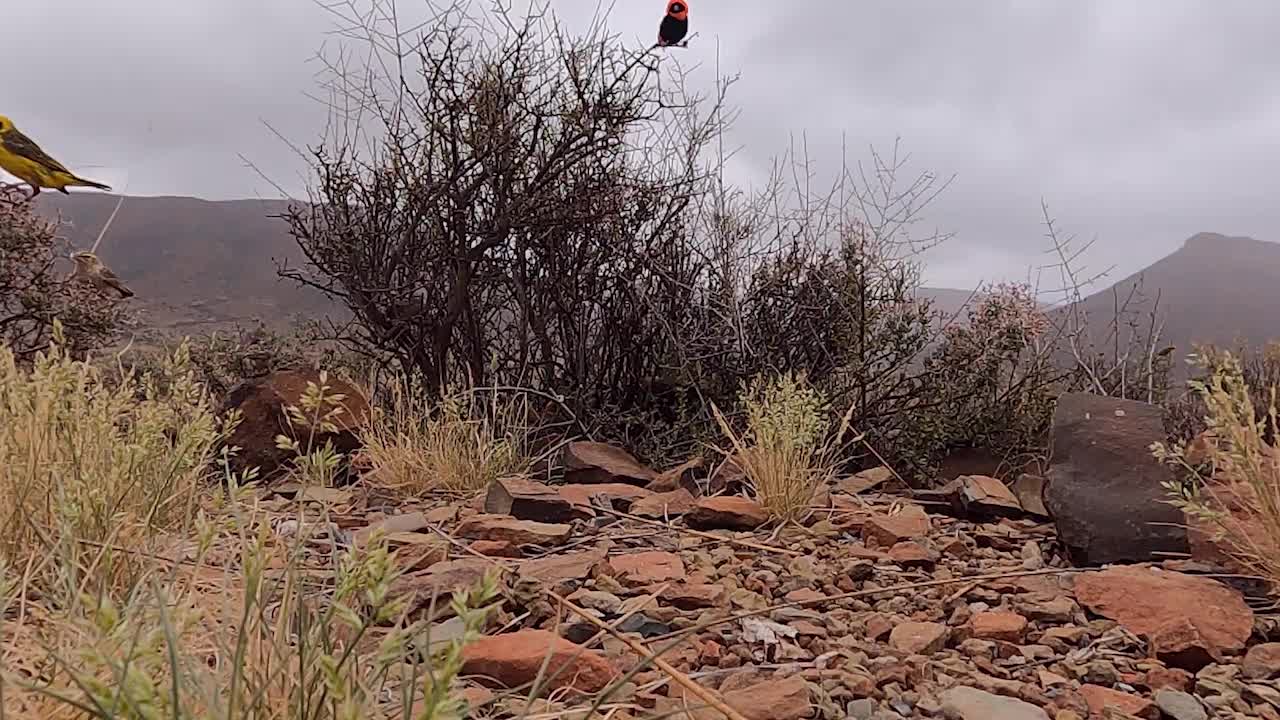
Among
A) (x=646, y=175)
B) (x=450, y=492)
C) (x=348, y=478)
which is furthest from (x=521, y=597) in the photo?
(x=646, y=175)

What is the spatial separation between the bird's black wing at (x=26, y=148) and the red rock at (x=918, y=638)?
3.78 m

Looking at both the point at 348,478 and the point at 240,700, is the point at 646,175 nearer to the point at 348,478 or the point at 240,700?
the point at 348,478

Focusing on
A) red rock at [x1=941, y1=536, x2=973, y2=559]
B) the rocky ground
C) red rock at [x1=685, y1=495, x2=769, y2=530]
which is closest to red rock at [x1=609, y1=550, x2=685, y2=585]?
the rocky ground

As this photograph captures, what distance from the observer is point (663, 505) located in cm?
343

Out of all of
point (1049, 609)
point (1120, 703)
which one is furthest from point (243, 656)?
point (1049, 609)

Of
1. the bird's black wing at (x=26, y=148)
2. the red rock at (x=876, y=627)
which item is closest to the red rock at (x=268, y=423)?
the bird's black wing at (x=26, y=148)

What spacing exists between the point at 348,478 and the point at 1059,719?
3.68 meters

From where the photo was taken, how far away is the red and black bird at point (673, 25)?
5.16m

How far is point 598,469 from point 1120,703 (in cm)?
270

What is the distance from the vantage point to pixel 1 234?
5773 mm

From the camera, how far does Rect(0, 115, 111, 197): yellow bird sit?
3664 millimetres

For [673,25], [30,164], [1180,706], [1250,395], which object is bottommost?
[1180,706]

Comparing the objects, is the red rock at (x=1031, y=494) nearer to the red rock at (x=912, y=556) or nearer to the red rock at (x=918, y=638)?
the red rock at (x=912, y=556)

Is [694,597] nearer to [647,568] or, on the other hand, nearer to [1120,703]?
[647,568]
